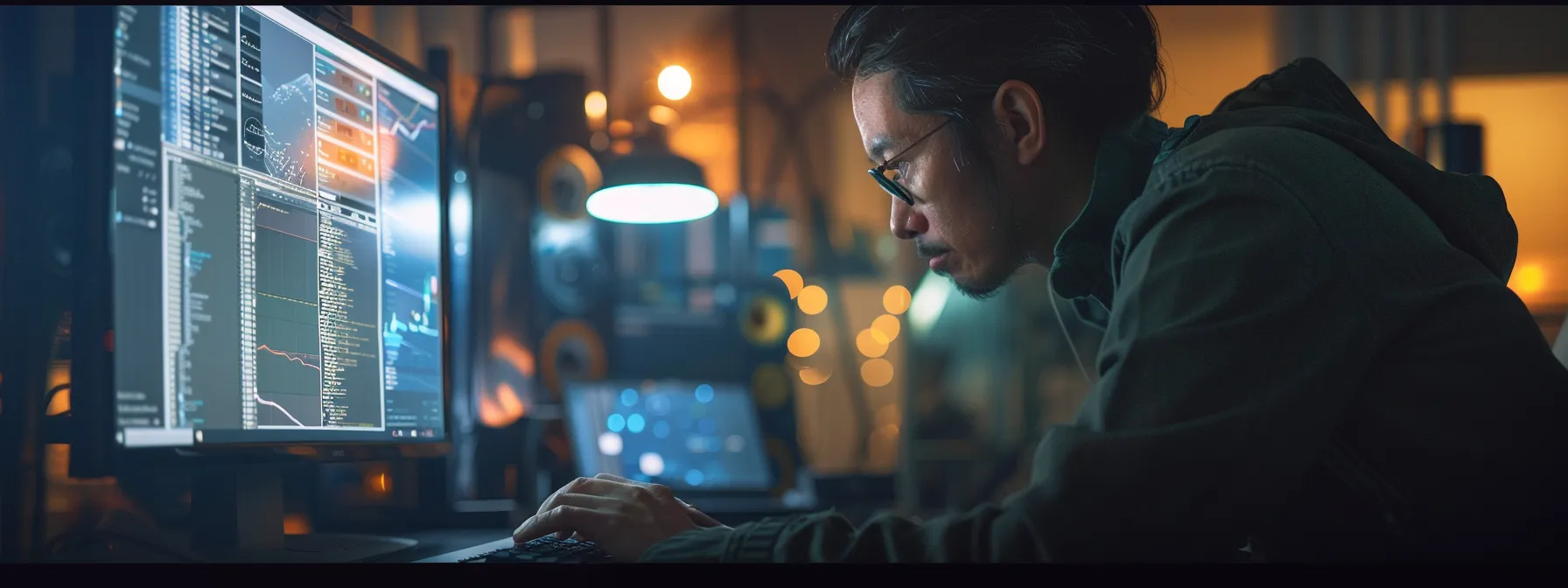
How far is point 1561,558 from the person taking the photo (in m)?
0.72

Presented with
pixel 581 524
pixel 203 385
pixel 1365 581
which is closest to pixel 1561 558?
pixel 1365 581

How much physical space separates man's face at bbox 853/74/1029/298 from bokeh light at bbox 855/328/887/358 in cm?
499

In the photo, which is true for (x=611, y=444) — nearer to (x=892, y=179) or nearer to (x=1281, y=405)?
(x=892, y=179)

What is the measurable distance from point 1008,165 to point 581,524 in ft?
1.74

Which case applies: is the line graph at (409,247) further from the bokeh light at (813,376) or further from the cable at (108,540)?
the bokeh light at (813,376)

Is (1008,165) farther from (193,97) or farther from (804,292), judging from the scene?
(804,292)

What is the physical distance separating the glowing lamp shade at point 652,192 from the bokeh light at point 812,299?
2978 millimetres

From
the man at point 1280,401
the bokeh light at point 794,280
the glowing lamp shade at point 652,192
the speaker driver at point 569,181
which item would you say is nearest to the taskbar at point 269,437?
the man at point 1280,401

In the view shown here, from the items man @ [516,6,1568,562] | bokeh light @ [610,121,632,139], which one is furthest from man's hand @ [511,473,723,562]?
bokeh light @ [610,121,632,139]

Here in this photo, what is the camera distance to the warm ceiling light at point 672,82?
12.7ft

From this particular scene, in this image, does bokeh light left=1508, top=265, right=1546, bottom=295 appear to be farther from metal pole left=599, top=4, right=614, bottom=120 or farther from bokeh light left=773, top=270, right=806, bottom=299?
metal pole left=599, top=4, right=614, bottom=120

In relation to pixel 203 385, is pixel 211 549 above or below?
below

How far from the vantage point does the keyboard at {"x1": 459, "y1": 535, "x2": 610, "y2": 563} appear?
786mm

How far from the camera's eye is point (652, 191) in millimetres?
2852
